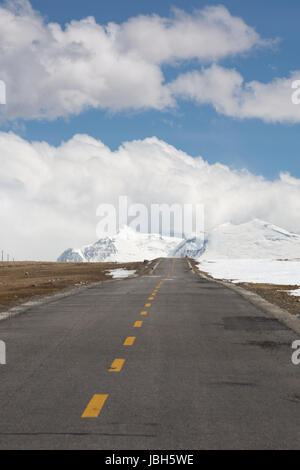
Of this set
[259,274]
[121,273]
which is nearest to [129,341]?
[259,274]

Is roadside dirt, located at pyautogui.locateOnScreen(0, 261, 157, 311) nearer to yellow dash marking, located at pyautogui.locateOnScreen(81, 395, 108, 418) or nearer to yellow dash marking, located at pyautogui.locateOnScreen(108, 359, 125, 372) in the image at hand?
yellow dash marking, located at pyautogui.locateOnScreen(108, 359, 125, 372)

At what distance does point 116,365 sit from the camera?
28.6ft

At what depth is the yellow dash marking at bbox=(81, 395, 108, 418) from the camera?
6.03 metres

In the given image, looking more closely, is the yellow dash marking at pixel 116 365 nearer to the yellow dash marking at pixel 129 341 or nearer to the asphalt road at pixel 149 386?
the asphalt road at pixel 149 386

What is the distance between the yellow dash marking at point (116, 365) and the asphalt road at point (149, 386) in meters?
0.02

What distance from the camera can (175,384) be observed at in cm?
746

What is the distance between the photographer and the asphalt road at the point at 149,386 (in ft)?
17.6

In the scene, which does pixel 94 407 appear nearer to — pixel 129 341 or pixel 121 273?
pixel 129 341

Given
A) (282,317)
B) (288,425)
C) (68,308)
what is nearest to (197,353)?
(288,425)

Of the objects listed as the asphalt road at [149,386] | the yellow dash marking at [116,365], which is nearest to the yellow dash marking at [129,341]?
the asphalt road at [149,386]

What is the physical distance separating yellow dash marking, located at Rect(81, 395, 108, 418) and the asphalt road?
12 mm

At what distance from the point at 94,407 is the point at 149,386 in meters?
1.20

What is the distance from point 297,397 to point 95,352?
417 centimetres
